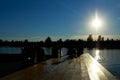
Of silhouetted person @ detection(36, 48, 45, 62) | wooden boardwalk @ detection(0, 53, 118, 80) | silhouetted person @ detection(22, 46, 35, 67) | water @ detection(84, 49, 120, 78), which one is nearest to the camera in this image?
wooden boardwalk @ detection(0, 53, 118, 80)

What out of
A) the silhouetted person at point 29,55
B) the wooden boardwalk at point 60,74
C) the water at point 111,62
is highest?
the silhouetted person at point 29,55

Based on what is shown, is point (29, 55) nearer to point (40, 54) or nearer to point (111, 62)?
point (40, 54)

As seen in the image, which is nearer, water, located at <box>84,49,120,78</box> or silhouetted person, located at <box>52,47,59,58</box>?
water, located at <box>84,49,120,78</box>

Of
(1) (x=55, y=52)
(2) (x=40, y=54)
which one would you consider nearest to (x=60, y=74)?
(2) (x=40, y=54)

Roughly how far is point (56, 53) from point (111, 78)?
15684mm

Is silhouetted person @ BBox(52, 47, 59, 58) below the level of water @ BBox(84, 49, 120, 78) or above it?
above

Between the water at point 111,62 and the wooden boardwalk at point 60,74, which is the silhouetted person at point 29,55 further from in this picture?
the water at point 111,62

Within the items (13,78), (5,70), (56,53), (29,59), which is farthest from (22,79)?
(56,53)

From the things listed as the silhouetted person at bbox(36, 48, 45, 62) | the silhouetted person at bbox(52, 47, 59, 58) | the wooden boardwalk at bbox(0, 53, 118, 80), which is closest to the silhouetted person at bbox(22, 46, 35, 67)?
the silhouetted person at bbox(36, 48, 45, 62)

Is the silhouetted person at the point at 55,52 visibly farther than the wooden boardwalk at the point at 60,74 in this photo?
Yes

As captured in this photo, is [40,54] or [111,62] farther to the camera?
[111,62]

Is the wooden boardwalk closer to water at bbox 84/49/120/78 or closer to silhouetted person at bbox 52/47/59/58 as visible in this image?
water at bbox 84/49/120/78

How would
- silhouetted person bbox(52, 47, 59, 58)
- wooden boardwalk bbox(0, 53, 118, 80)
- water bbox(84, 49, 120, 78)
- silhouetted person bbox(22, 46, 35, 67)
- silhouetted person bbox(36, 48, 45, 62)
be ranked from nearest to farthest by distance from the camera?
wooden boardwalk bbox(0, 53, 118, 80) < silhouetted person bbox(22, 46, 35, 67) < silhouetted person bbox(36, 48, 45, 62) < water bbox(84, 49, 120, 78) < silhouetted person bbox(52, 47, 59, 58)

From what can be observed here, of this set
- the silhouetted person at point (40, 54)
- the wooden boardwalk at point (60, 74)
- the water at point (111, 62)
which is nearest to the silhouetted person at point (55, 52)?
the water at point (111, 62)
